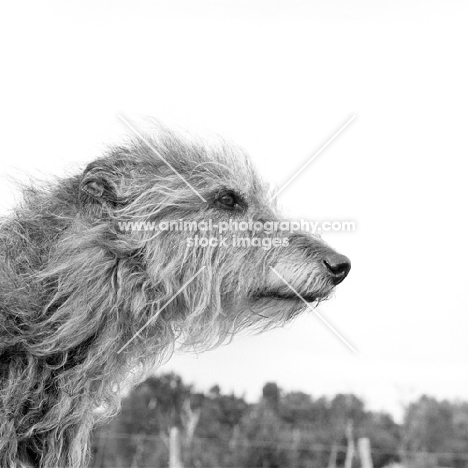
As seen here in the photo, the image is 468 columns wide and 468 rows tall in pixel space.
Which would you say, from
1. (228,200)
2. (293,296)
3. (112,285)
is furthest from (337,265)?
(112,285)

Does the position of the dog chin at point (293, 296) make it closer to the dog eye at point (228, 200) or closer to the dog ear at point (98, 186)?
the dog eye at point (228, 200)

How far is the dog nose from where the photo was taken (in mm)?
4949

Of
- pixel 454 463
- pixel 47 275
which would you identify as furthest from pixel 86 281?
pixel 454 463

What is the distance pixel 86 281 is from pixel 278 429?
30.3 meters

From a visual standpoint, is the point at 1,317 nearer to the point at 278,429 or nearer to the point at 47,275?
the point at 47,275

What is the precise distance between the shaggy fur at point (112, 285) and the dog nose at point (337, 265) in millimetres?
46

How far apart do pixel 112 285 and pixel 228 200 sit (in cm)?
108

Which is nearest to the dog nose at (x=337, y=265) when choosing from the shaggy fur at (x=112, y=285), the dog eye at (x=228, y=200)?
the shaggy fur at (x=112, y=285)

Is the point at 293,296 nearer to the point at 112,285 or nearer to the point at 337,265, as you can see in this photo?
the point at 337,265

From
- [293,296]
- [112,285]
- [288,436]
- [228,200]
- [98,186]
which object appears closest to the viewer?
[112,285]

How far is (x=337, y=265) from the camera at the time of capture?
16.2 feet

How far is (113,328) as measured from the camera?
4523mm

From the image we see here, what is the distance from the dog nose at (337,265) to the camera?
16.2 ft

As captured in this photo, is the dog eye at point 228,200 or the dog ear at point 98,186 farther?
the dog eye at point 228,200
